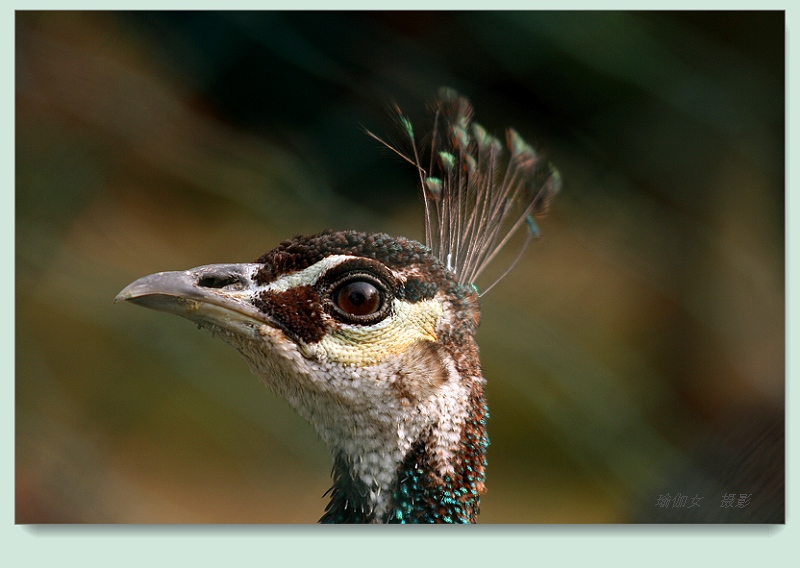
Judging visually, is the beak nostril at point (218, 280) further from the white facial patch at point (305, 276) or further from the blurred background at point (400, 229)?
the blurred background at point (400, 229)

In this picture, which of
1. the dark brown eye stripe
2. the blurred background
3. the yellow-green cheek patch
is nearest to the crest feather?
the blurred background

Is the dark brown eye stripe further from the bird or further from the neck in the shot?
the neck

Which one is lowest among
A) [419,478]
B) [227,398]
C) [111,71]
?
[419,478]

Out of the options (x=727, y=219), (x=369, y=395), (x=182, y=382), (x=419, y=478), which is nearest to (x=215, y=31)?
(x=182, y=382)

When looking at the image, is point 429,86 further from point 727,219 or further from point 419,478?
point 419,478

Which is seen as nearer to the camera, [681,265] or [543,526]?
[543,526]
